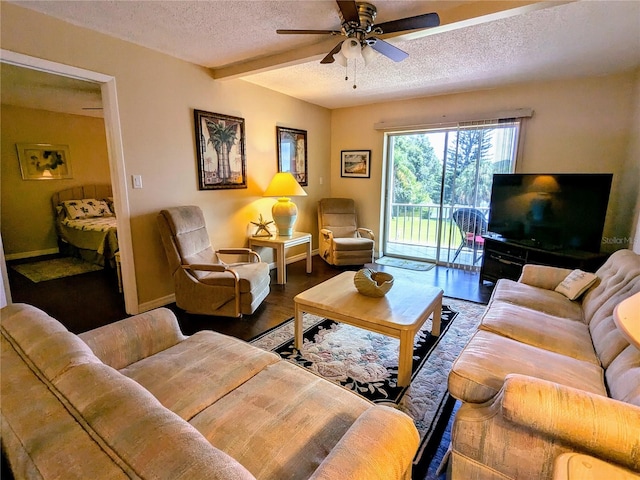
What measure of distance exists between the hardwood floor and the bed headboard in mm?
1427

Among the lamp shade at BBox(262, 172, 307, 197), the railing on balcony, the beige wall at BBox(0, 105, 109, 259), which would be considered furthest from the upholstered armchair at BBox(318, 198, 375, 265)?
the beige wall at BBox(0, 105, 109, 259)

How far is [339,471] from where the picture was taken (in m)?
0.74

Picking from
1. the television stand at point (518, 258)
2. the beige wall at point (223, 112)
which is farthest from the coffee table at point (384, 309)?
the beige wall at point (223, 112)

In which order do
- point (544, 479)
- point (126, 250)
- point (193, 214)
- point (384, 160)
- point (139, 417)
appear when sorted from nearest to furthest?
point (139, 417)
point (544, 479)
point (126, 250)
point (193, 214)
point (384, 160)

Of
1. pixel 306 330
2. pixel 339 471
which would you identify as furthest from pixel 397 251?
pixel 339 471

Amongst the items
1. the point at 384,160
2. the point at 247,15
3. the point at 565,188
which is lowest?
the point at 565,188

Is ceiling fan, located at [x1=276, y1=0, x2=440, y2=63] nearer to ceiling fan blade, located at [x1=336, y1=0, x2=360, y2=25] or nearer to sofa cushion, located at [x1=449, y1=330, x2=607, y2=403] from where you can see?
ceiling fan blade, located at [x1=336, y1=0, x2=360, y2=25]

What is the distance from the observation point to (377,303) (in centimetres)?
220

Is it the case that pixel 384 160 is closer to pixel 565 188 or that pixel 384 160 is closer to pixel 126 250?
pixel 565 188

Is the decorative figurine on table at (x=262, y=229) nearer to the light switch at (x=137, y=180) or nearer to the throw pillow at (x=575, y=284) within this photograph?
the light switch at (x=137, y=180)

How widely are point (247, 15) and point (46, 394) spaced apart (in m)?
2.42

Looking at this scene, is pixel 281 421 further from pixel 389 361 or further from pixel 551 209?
pixel 551 209

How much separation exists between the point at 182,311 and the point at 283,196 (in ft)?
6.01

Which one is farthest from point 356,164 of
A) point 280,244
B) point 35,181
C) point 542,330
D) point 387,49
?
point 35,181
